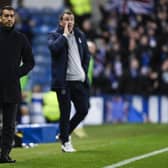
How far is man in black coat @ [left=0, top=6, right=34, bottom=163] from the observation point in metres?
10.5

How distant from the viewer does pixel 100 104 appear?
78.0 ft

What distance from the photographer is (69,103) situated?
470 inches

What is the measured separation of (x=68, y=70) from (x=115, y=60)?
13.1 metres

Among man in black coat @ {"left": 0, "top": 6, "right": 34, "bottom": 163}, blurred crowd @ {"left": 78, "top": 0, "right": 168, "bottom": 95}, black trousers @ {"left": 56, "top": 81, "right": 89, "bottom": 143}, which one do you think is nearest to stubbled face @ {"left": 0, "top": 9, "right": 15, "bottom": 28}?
man in black coat @ {"left": 0, "top": 6, "right": 34, "bottom": 163}

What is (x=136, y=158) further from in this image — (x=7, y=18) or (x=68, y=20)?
(x=7, y=18)

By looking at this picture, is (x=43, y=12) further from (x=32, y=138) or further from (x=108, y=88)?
(x=32, y=138)

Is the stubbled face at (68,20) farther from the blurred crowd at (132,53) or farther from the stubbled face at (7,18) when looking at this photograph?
the blurred crowd at (132,53)

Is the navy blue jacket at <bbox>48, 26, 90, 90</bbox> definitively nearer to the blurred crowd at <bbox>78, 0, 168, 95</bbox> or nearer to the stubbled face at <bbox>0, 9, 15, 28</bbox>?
the stubbled face at <bbox>0, 9, 15, 28</bbox>

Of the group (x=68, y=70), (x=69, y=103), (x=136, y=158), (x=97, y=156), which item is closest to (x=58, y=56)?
(x=68, y=70)

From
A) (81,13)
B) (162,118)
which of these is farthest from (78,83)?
(81,13)

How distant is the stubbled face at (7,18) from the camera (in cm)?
1047

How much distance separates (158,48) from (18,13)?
600 centimetres

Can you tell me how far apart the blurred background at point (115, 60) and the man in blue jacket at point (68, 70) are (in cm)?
777

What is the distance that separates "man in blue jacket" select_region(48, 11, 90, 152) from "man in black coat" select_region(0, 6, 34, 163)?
1.31 metres
